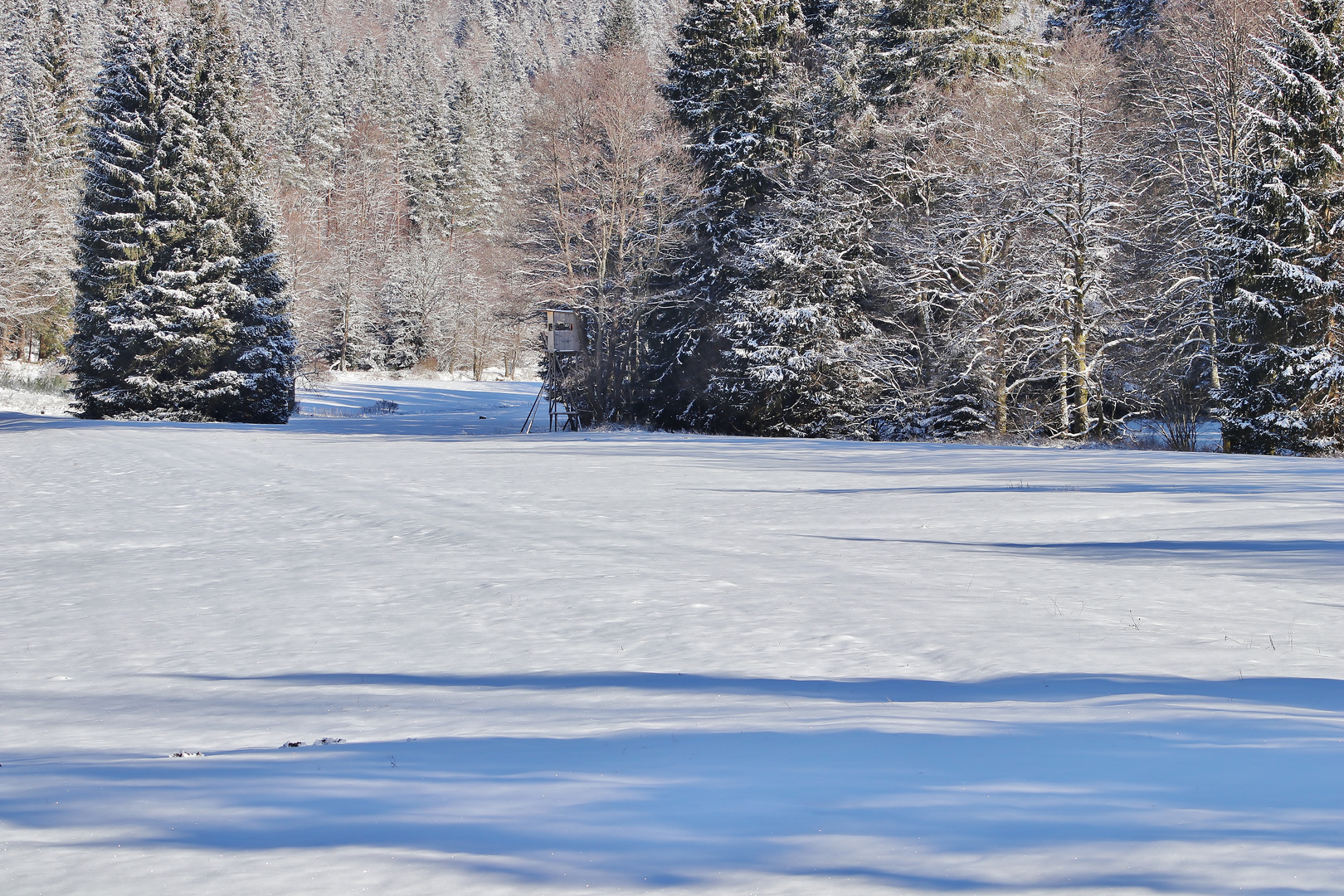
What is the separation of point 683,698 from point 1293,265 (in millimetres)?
21801

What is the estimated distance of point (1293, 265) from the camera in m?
22.6

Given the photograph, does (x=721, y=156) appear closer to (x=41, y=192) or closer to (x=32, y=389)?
(x=32, y=389)

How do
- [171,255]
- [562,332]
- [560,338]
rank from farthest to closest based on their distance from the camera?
1. [171,255]
2. [562,332]
3. [560,338]

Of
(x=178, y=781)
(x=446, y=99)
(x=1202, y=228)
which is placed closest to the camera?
(x=178, y=781)

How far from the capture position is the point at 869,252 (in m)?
32.6

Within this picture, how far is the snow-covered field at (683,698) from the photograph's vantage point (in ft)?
11.0

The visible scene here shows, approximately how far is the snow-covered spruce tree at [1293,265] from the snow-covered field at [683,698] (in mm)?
10775

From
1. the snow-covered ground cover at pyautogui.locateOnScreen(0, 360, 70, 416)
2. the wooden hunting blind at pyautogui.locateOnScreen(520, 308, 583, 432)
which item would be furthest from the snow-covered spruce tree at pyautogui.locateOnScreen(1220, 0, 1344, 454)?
the snow-covered ground cover at pyautogui.locateOnScreen(0, 360, 70, 416)

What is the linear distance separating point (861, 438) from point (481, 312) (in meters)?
48.7

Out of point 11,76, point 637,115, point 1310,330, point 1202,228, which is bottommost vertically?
point 1310,330

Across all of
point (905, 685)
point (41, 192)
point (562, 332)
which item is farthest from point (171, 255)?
point (905, 685)

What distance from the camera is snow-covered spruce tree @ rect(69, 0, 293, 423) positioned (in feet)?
127

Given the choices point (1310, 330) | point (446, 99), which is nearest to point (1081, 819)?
point (1310, 330)

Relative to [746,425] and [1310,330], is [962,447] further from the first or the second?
[746,425]
